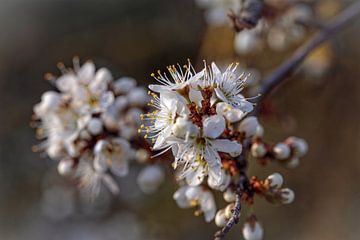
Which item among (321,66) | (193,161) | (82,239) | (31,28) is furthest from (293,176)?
(31,28)

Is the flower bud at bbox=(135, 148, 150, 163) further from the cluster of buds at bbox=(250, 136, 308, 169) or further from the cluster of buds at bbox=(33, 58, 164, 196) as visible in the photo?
the cluster of buds at bbox=(250, 136, 308, 169)

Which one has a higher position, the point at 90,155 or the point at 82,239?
the point at 82,239

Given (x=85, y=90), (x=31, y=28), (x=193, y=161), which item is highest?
(x=31, y=28)

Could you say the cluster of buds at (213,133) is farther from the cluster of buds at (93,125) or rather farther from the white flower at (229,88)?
the cluster of buds at (93,125)

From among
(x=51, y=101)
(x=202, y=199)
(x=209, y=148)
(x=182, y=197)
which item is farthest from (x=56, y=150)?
(x=209, y=148)

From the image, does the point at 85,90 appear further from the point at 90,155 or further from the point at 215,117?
the point at 215,117

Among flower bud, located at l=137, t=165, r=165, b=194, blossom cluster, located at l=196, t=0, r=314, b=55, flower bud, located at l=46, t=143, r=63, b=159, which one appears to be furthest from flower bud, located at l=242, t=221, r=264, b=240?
blossom cluster, located at l=196, t=0, r=314, b=55
